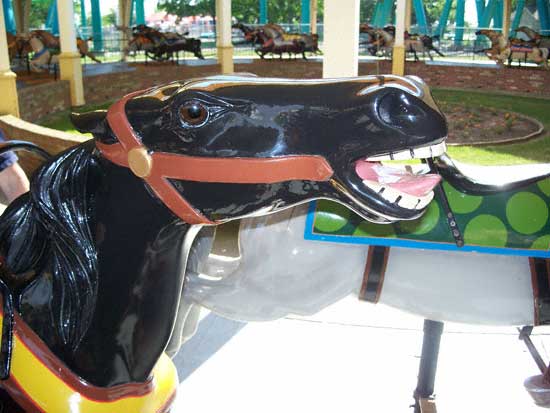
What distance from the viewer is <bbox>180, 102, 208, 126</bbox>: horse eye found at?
2.73 feet

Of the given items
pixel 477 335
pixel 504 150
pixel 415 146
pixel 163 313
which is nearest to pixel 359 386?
pixel 477 335

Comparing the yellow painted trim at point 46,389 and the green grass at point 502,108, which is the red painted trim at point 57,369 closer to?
the yellow painted trim at point 46,389

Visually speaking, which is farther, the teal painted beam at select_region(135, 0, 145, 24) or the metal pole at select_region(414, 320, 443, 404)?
the teal painted beam at select_region(135, 0, 145, 24)

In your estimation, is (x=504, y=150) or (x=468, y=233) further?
(x=504, y=150)

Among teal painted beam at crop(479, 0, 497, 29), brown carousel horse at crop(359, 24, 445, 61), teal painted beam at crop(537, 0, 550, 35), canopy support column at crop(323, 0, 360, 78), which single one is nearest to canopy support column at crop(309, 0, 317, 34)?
brown carousel horse at crop(359, 24, 445, 61)

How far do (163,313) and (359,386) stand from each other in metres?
2.02

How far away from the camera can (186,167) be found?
851 millimetres

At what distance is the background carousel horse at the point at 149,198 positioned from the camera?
2.63 ft

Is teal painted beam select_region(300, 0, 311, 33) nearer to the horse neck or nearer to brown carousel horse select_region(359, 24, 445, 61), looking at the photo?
brown carousel horse select_region(359, 24, 445, 61)

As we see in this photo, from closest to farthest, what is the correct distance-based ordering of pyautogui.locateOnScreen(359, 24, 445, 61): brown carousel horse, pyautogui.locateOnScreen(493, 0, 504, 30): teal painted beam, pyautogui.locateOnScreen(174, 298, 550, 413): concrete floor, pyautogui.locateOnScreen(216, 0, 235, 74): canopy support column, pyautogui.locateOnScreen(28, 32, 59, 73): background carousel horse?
pyautogui.locateOnScreen(174, 298, 550, 413): concrete floor
pyautogui.locateOnScreen(216, 0, 235, 74): canopy support column
pyautogui.locateOnScreen(28, 32, 59, 73): background carousel horse
pyautogui.locateOnScreen(359, 24, 445, 61): brown carousel horse
pyautogui.locateOnScreen(493, 0, 504, 30): teal painted beam

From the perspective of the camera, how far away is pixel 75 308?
960 mm

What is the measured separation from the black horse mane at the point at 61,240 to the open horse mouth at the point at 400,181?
413 mm

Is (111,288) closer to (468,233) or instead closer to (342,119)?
(342,119)

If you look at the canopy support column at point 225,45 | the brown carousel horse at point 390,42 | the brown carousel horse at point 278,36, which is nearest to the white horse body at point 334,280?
the canopy support column at point 225,45
